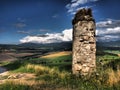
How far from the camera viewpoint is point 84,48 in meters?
14.5

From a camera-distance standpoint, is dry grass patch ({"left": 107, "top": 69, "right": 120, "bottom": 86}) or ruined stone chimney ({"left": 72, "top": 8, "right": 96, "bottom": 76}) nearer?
dry grass patch ({"left": 107, "top": 69, "right": 120, "bottom": 86})

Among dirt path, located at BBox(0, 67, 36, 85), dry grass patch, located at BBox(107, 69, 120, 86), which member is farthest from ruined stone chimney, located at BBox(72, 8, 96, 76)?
dirt path, located at BBox(0, 67, 36, 85)

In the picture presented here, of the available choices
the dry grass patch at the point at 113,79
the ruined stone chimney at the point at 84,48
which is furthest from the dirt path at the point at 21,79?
the dry grass patch at the point at 113,79

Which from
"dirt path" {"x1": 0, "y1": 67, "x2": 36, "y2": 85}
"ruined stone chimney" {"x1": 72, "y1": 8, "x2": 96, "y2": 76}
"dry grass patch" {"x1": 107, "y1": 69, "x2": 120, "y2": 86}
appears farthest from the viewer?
"dirt path" {"x1": 0, "y1": 67, "x2": 36, "y2": 85}

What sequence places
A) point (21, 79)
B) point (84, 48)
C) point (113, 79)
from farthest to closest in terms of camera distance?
point (21, 79) < point (84, 48) < point (113, 79)

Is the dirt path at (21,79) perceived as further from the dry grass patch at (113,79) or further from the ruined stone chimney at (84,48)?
the dry grass patch at (113,79)

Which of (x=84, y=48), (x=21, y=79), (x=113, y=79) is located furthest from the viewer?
(x=21, y=79)

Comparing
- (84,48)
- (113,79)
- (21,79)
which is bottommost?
(21,79)

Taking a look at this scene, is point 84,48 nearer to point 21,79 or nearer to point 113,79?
point 113,79

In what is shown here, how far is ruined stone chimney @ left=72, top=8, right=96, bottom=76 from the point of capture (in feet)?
47.5

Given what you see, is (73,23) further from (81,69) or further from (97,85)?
(97,85)

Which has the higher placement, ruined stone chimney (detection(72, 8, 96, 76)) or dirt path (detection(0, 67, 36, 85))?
ruined stone chimney (detection(72, 8, 96, 76))

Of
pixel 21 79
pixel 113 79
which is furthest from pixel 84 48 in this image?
pixel 21 79

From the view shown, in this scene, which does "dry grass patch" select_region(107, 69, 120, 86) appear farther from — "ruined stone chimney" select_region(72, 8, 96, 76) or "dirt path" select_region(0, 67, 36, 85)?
"dirt path" select_region(0, 67, 36, 85)
